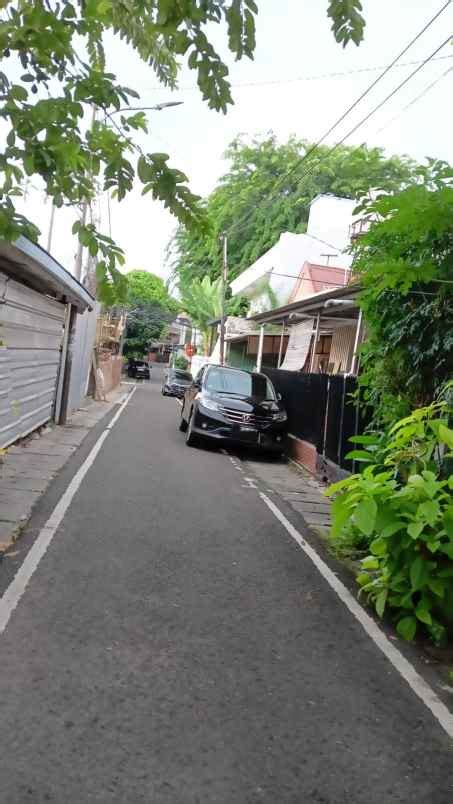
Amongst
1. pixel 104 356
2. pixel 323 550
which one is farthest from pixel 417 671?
pixel 104 356

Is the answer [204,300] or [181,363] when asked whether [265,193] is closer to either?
[204,300]

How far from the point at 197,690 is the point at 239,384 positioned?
11.7m

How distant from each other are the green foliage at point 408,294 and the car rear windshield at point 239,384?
6.55 meters

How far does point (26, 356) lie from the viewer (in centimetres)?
1202

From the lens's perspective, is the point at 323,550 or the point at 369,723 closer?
the point at 369,723

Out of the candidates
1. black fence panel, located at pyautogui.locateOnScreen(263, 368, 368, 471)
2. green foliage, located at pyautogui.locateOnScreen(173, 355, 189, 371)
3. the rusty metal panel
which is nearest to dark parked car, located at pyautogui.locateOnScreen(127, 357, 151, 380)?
green foliage, located at pyautogui.locateOnScreen(173, 355, 189, 371)

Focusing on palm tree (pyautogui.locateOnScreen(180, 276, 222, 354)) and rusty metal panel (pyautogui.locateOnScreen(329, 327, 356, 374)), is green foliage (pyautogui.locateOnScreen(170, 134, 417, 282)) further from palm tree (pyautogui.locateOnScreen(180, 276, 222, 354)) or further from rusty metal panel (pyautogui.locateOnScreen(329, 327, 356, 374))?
rusty metal panel (pyautogui.locateOnScreen(329, 327, 356, 374))

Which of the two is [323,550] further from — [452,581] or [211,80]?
[211,80]

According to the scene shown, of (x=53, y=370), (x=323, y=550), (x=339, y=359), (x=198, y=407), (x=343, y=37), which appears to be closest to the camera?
(x=343, y=37)

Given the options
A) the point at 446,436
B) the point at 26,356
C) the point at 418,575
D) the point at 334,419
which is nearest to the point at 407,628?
the point at 418,575

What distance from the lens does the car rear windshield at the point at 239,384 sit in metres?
15.1

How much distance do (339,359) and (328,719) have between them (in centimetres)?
1714

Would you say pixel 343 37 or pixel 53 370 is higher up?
pixel 343 37

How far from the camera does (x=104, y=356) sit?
107ft
